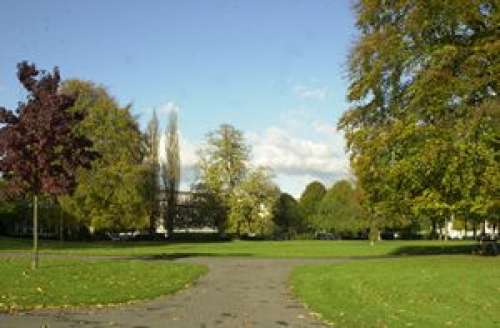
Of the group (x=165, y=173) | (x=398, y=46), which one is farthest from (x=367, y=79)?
(x=165, y=173)

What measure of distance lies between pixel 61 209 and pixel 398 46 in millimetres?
38945

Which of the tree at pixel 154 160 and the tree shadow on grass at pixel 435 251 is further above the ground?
the tree at pixel 154 160

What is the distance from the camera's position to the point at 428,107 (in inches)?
1211

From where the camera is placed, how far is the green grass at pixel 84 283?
15000mm

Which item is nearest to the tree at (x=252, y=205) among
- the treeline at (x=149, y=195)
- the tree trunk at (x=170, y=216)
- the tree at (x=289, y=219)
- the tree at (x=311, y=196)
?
the treeline at (x=149, y=195)

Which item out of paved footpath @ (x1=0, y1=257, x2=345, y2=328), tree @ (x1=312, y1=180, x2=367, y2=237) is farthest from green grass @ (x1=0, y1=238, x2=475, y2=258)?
tree @ (x1=312, y1=180, x2=367, y2=237)

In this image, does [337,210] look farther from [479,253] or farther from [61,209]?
[479,253]

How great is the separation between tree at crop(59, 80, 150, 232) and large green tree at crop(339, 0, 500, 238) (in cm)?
3072

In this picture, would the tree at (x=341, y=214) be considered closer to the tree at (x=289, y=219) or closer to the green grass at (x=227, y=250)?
the tree at (x=289, y=219)

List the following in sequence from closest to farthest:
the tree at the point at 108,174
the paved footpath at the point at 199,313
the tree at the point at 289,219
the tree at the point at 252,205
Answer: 1. the paved footpath at the point at 199,313
2. the tree at the point at 108,174
3. the tree at the point at 252,205
4. the tree at the point at 289,219

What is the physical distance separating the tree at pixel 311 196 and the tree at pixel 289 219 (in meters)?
2.45

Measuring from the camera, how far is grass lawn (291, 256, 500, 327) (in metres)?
13.2

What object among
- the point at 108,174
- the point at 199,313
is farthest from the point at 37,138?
the point at 108,174

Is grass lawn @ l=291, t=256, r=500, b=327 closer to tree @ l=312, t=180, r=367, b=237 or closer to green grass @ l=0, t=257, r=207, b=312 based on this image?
green grass @ l=0, t=257, r=207, b=312
